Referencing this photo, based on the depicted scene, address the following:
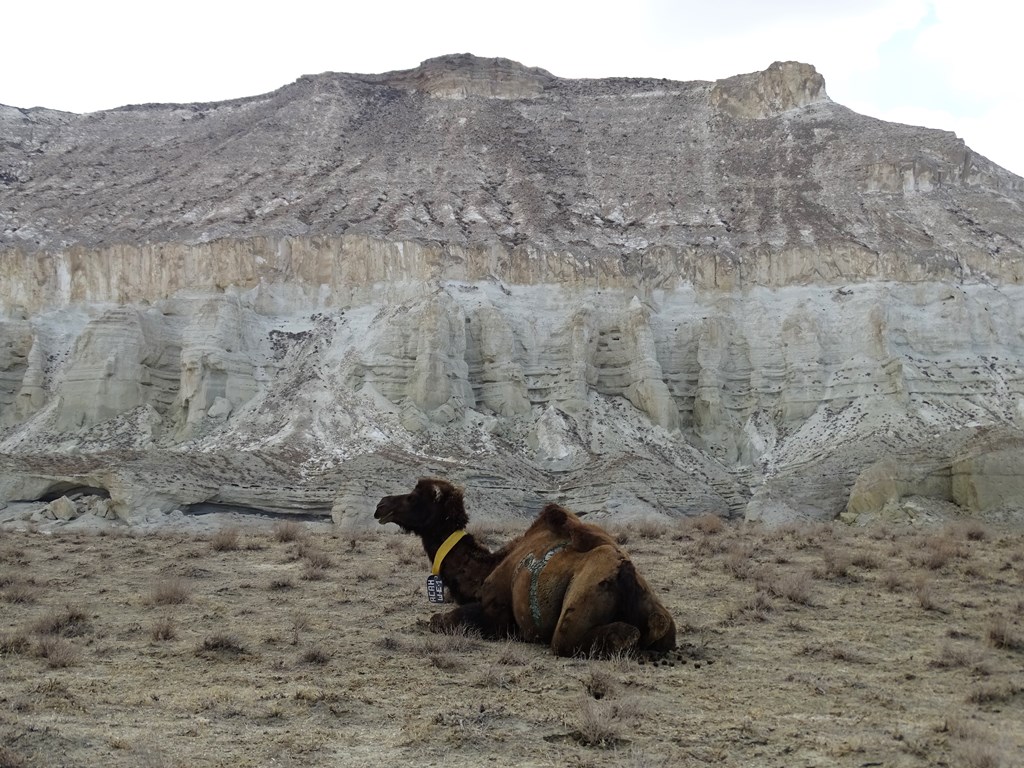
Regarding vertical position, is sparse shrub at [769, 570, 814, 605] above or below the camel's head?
below

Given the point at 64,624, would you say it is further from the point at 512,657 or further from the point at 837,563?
the point at 837,563

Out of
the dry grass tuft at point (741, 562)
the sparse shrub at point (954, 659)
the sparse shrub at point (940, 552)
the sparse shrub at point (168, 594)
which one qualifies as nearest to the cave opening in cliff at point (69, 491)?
the sparse shrub at point (168, 594)

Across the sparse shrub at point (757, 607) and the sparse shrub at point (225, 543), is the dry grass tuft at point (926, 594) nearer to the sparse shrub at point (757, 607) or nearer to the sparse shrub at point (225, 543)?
the sparse shrub at point (757, 607)

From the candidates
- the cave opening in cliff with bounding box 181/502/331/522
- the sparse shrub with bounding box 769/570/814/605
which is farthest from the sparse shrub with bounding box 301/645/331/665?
the cave opening in cliff with bounding box 181/502/331/522

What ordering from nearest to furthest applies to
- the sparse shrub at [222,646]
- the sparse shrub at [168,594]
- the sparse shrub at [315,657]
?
the sparse shrub at [315,657]
the sparse shrub at [222,646]
the sparse shrub at [168,594]

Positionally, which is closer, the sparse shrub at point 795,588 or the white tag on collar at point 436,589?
the white tag on collar at point 436,589

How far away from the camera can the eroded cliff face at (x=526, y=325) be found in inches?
1334

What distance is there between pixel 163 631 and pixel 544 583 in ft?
11.5

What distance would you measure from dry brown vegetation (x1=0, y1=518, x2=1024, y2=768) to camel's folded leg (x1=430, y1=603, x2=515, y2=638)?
0.75 feet

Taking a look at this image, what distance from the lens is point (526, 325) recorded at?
41719 millimetres

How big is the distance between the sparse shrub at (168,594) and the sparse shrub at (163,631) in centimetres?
170

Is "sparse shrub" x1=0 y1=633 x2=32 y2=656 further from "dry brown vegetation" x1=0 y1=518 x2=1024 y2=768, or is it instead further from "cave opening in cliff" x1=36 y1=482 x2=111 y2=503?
"cave opening in cliff" x1=36 y1=482 x2=111 y2=503

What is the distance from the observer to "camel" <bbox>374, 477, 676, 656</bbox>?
837 cm

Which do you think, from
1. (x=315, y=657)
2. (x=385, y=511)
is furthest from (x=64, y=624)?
(x=385, y=511)
